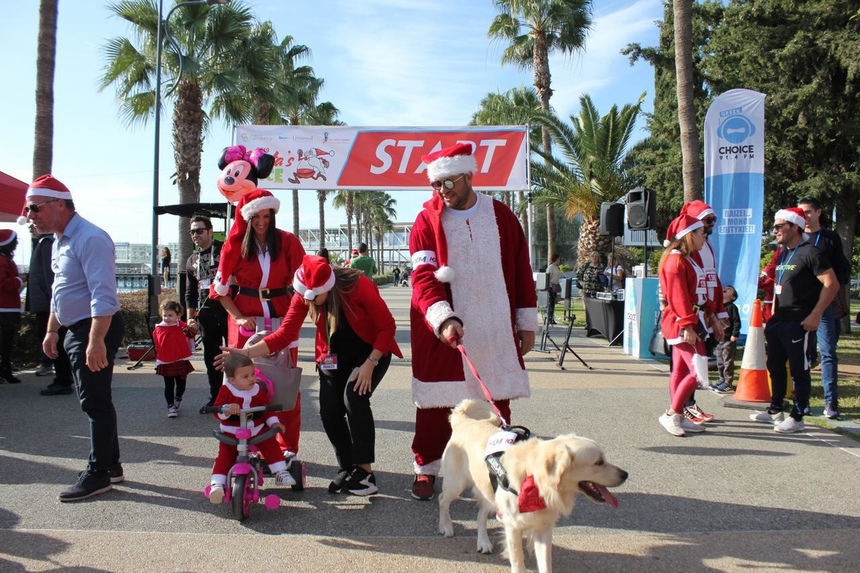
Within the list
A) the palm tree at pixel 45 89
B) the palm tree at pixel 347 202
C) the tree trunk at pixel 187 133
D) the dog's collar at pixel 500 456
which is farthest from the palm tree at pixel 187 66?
the palm tree at pixel 347 202

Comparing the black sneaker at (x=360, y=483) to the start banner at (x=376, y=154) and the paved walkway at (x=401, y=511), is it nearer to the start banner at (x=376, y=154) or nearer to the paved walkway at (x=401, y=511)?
the paved walkway at (x=401, y=511)

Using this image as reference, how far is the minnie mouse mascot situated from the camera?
5543 mm

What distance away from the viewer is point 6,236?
792 cm

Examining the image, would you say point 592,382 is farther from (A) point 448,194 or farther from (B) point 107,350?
(B) point 107,350

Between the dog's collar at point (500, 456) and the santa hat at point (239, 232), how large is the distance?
2.33m

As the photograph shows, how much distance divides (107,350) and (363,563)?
2141 mm

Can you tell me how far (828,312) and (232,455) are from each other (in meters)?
5.38

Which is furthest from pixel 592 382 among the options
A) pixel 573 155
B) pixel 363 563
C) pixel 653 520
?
pixel 573 155

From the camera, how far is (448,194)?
3857mm

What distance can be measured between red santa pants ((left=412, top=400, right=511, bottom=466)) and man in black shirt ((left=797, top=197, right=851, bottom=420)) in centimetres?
362

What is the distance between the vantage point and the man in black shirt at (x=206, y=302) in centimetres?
605

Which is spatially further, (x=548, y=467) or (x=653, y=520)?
(x=653, y=520)

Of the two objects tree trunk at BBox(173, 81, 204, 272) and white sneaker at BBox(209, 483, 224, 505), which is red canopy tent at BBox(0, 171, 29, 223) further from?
tree trunk at BBox(173, 81, 204, 272)

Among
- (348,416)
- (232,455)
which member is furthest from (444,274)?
(232,455)
